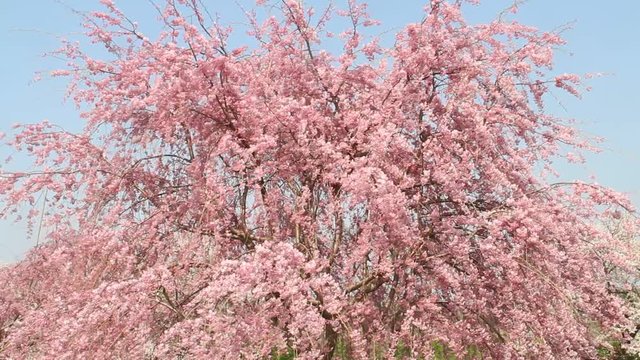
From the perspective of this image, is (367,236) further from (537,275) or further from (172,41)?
(172,41)

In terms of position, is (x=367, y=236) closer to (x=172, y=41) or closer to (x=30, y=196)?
(x=172, y=41)

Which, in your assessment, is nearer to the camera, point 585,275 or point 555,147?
point 585,275

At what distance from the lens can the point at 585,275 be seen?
19.9 ft

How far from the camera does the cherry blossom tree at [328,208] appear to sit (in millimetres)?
5434

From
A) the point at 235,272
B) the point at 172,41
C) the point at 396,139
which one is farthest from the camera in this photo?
the point at 172,41

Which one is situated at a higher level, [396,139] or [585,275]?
[396,139]

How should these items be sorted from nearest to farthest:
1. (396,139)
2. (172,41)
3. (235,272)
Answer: (235,272)
(396,139)
(172,41)

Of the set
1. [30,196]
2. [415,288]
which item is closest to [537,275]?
[415,288]

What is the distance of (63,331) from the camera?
523 centimetres

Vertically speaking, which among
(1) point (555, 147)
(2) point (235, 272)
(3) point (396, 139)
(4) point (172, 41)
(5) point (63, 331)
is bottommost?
(5) point (63, 331)

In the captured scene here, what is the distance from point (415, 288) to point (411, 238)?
0.66m

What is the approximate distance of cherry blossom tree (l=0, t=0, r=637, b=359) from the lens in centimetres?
543

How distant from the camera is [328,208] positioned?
6.38m

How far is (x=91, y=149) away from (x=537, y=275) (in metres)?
4.81
